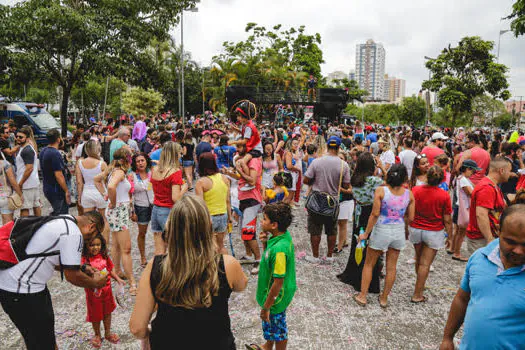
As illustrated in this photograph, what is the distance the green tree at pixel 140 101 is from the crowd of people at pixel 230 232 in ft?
107

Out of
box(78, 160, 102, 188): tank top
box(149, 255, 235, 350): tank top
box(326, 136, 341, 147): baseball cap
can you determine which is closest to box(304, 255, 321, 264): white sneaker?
box(326, 136, 341, 147): baseball cap

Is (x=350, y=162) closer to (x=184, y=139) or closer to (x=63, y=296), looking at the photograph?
(x=184, y=139)

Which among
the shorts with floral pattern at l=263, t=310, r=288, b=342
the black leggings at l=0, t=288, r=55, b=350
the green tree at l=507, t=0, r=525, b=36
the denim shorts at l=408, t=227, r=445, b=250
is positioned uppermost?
the green tree at l=507, t=0, r=525, b=36

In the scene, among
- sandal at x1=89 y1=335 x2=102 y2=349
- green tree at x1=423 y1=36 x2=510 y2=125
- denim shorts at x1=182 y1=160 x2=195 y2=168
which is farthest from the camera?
green tree at x1=423 y1=36 x2=510 y2=125

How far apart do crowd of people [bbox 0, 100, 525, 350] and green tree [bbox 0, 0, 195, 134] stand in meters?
4.70

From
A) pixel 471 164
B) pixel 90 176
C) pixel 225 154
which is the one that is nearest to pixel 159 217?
pixel 90 176

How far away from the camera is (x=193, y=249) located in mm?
1834

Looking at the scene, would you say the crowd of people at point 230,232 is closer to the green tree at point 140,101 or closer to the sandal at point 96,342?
the sandal at point 96,342

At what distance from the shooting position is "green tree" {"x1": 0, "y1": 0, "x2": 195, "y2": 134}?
11.4m

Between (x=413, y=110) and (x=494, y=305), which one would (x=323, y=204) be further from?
(x=413, y=110)

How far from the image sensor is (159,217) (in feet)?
15.2

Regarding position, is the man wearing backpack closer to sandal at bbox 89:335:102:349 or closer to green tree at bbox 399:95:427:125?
sandal at bbox 89:335:102:349

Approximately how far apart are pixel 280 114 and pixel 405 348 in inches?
1078

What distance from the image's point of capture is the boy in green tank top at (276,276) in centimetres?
290
